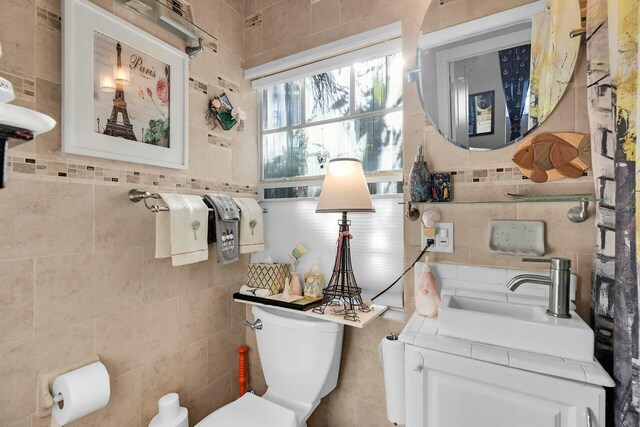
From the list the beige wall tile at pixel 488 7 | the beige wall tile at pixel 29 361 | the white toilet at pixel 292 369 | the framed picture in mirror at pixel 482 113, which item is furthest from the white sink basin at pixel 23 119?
the beige wall tile at pixel 488 7

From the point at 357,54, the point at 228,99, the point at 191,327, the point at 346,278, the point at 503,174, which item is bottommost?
the point at 191,327

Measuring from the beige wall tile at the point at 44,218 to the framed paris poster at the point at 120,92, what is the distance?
6.3 inches

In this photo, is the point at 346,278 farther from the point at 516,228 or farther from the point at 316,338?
the point at 516,228

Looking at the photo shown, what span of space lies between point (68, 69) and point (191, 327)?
120cm

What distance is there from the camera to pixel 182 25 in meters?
1.44

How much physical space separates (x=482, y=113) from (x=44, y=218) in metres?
1.66

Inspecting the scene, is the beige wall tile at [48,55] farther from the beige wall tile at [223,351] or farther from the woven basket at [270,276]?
the beige wall tile at [223,351]

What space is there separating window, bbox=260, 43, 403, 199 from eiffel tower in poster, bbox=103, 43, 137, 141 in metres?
0.79

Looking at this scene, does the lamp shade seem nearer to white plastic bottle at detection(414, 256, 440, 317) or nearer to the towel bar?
white plastic bottle at detection(414, 256, 440, 317)

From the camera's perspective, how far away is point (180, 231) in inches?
52.1

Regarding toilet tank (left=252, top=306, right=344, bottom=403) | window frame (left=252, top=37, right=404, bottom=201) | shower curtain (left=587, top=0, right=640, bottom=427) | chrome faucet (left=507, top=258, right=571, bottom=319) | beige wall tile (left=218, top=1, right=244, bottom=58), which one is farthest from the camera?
beige wall tile (left=218, top=1, right=244, bottom=58)

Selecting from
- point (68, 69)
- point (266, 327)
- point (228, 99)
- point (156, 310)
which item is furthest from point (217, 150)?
point (266, 327)

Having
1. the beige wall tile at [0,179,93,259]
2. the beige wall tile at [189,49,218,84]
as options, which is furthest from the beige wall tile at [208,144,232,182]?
the beige wall tile at [0,179,93,259]

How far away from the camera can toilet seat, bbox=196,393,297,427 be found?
1.27 m
